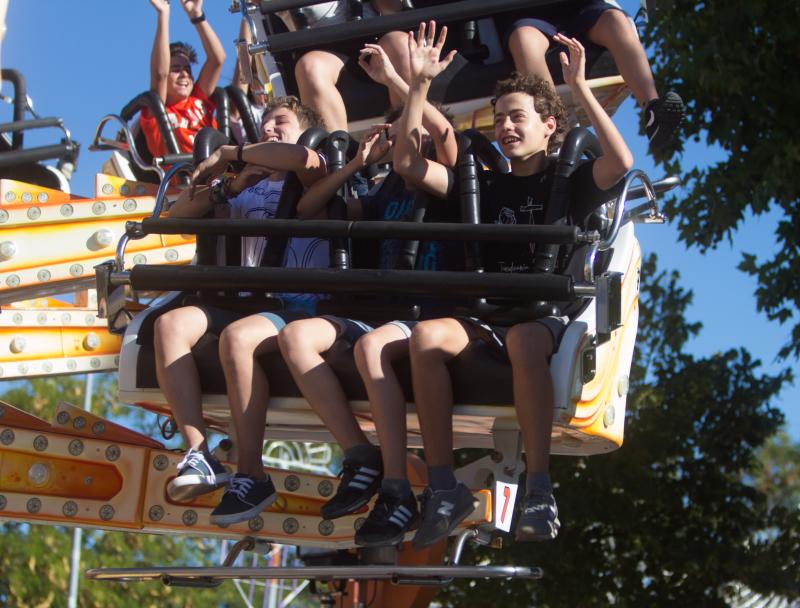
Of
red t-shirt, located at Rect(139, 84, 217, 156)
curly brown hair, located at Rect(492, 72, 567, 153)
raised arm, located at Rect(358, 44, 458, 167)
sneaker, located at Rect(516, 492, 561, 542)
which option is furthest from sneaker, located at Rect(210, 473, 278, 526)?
red t-shirt, located at Rect(139, 84, 217, 156)

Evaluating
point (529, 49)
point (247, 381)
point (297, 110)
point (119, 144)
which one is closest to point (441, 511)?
point (247, 381)

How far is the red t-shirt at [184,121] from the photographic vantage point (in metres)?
6.14

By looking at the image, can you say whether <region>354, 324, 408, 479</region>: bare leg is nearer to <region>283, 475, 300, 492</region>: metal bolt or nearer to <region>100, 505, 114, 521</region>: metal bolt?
<region>283, 475, 300, 492</region>: metal bolt

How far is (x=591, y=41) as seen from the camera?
479 cm

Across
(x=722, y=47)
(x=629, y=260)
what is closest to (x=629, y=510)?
(x=722, y=47)

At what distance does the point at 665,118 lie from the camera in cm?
381

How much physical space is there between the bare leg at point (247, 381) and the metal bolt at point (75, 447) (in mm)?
835

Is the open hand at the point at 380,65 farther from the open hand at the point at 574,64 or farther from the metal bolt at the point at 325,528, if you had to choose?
the metal bolt at the point at 325,528

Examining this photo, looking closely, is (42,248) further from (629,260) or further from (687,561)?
(687,561)

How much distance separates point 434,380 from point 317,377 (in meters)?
0.31

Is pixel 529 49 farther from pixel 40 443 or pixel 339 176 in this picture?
pixel 40 443

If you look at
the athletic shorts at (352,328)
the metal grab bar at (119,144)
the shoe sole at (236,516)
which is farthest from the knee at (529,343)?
the metal grab bar at (119,144)

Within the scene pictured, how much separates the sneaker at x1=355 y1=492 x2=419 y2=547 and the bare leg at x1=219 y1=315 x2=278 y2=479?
36 cm

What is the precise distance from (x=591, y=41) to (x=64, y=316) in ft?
9.36
